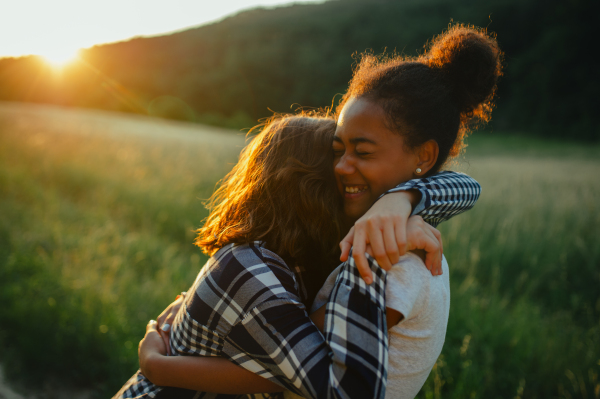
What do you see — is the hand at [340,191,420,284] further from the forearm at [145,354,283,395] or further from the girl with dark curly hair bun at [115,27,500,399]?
the forearm at [145,354,283,395]

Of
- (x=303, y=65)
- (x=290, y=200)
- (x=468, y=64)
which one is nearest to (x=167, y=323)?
(x=290, y=200)

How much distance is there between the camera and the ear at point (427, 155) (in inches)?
62.3

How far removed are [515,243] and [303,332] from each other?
14.9 ft

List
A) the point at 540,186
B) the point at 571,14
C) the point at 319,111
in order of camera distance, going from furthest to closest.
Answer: the point at 571,14, the point at 540,186, the point at 319,111

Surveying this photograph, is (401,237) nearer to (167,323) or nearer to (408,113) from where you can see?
(408,113)

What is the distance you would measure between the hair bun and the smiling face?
1.33 ft

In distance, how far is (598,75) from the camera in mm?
31688

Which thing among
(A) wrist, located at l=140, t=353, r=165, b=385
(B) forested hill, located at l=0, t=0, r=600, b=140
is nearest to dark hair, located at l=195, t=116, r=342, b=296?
(A) wrist, located at l=140, t=353, r=165, b=385

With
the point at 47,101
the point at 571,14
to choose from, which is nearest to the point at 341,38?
the point at 571,14

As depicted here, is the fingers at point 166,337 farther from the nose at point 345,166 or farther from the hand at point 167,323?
the nose at point 345,166

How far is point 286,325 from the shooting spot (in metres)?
1.00

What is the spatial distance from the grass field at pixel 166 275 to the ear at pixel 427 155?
1.57 metres

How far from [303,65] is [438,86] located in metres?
49.1

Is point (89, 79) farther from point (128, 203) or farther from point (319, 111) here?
point (319, 111)
